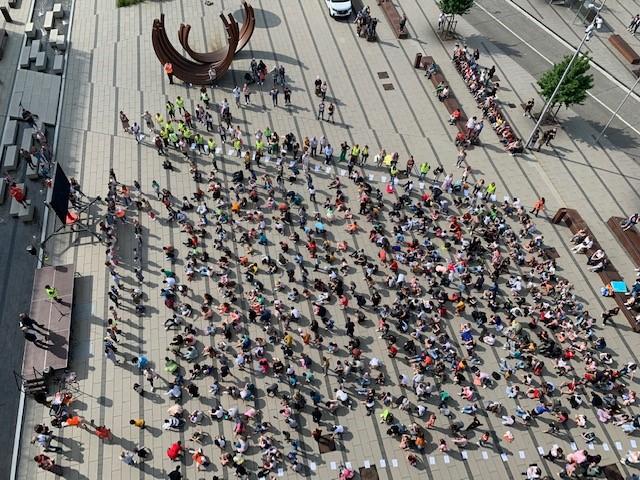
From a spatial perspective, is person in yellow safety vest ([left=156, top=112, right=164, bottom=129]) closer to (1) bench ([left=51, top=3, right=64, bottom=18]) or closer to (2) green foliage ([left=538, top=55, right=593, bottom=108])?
(1) bench ([left=51, top=3, right=64, bottom=18])

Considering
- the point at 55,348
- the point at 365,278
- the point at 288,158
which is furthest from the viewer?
the point at 288,158

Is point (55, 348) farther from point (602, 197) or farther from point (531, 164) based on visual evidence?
point (602, 197)

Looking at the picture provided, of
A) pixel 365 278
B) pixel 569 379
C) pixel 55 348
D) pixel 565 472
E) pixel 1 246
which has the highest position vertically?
pixel 1 246

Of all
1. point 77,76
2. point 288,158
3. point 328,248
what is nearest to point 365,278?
point 328,248

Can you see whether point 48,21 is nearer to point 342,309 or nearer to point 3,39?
point 3,39

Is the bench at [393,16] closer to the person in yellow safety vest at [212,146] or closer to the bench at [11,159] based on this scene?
the person in yellow safety vest at [212,146]

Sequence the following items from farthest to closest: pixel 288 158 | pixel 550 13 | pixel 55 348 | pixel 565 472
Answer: pixel 550 13 → pixel 288 158 → pixel 55 348 → pixel 565 472

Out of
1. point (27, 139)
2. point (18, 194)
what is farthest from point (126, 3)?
point (18, 194)
